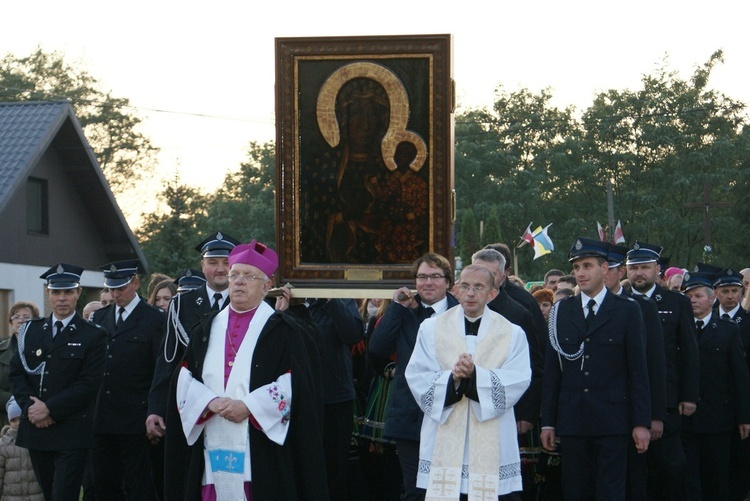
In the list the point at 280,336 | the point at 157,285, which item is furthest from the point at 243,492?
the point at 157,285

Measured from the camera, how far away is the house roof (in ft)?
84.9

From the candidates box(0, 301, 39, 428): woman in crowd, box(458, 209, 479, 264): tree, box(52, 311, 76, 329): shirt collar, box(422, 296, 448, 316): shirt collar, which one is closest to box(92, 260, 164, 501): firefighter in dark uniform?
box(52, 311, 76, 329): shirt collar

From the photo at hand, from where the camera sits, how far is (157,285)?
469 inches

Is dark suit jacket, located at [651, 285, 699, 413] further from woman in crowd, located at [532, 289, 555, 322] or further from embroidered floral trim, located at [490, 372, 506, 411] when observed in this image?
embroidered floral trim, located at [490, 372, 506, 411]

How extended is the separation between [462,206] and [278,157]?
5112 centimetres

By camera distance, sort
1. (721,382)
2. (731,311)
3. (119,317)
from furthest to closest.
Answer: (731,311) → (721,382) → (119,317)

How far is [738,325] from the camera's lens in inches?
457

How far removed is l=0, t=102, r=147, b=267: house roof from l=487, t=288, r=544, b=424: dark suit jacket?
1777 centimetres

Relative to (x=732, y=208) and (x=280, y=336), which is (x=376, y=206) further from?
(x=732, y=208)

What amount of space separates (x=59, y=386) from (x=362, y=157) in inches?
121

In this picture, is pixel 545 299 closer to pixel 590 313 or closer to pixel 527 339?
pixel 527 339

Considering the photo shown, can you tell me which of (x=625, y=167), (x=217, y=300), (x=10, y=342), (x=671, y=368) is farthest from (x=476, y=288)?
(x=625, y=167)

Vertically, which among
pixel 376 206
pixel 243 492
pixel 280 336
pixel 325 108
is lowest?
pixel 243 492

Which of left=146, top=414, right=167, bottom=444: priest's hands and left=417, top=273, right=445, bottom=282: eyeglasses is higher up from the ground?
left=417, top=273, right=445, bottom=282: eyeglasses
